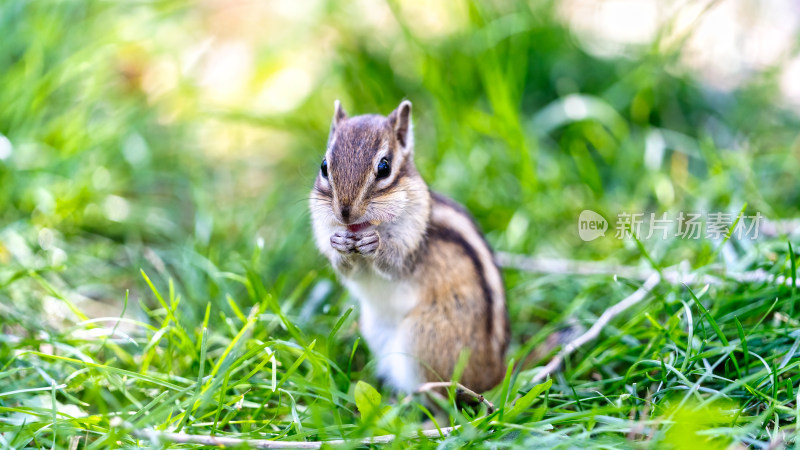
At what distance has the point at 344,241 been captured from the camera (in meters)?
2.75

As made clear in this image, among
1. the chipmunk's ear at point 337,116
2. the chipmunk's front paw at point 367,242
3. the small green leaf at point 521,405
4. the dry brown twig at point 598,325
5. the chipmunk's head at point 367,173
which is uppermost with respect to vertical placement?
the chipmunk's ear at point 337,116

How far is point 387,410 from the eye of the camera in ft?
7.93

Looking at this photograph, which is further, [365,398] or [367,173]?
[367,173]

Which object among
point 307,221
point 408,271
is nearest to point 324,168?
point 408,271

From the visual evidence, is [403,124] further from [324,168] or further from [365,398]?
[365,398]

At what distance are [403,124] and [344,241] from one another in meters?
0.59

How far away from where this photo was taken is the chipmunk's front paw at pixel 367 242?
2.75m

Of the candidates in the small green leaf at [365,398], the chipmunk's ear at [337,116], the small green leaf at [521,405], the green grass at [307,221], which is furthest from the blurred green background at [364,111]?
the small green leaf at [521,405]

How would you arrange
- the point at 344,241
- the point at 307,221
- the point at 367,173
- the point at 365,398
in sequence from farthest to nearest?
1. the point at 307,221
2. the point at 344,241
3. the point at 367,173
4. the point at 365,398

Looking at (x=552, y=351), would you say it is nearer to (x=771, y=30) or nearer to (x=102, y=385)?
(x=102, y=385)

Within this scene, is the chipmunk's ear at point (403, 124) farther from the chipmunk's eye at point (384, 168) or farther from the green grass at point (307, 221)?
the green grass at point (307, 221)

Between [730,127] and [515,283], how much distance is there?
7.73ft

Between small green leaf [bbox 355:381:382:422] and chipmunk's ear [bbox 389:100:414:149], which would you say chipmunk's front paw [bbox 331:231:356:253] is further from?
small green leaf [bbox 355:381:382:422]

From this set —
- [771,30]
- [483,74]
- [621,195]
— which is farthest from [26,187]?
[771,30]
